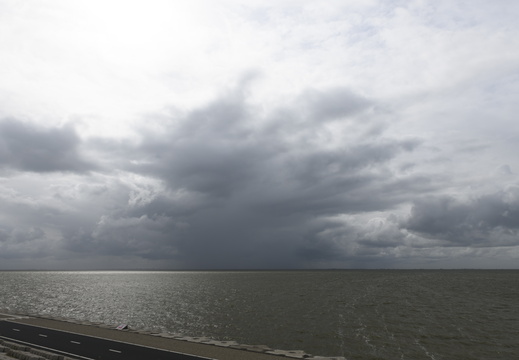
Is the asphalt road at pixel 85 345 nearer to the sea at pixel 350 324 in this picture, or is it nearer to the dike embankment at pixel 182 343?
the dike embankment at pixel 182 343

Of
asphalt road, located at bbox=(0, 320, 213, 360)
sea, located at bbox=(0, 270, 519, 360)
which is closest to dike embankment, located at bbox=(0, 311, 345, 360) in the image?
asphalt road, located at bbox=(0, 320, 213, 360)

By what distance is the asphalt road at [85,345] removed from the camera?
104ft

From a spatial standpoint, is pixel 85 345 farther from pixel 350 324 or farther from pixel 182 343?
pixel 350 324

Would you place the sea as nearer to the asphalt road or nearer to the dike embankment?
the dike embankment

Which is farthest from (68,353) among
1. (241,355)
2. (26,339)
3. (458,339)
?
(458,339)

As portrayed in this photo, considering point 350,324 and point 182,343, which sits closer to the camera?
point 182,343

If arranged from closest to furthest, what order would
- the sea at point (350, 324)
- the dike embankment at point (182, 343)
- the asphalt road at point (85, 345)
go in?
1. the asphalt road at point (85, 345)
2. the dike embankment at point (182, 343)
3. the sea at point (350, 324)

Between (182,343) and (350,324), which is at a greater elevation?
(182,343)

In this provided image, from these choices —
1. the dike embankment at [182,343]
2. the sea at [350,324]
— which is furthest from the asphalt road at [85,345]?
the sea at [350,324]

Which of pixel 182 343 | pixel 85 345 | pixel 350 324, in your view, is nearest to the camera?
pixel 85 345

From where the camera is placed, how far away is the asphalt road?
3162cm

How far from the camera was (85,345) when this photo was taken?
35844 mm

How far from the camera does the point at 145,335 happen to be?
139 ft

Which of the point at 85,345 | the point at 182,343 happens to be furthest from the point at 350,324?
the point at 85,345
